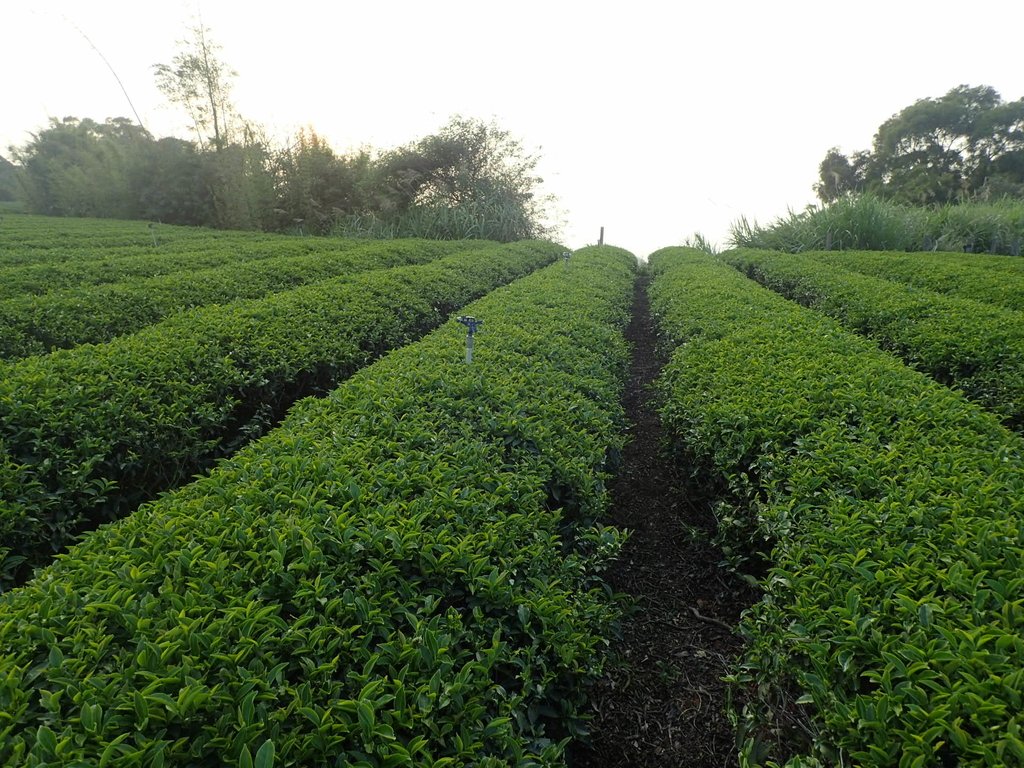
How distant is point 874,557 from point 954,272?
8.39 m

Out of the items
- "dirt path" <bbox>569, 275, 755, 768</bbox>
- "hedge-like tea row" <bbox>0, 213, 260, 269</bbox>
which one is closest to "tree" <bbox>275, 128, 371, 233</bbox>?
"hedge-like tea row" <bbox>0, 213, 260, 269</bbox>

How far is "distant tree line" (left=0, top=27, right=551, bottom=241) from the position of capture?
22.0 metres

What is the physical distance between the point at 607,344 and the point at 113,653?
4.47m

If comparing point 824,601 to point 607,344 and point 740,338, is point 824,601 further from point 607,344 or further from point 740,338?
point 607,344

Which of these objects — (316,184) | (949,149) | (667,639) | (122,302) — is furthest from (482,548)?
(949,149)

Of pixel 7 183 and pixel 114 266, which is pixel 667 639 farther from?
pixel 7 183

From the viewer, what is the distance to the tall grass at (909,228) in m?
13.1

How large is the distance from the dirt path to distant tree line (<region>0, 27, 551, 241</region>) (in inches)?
713

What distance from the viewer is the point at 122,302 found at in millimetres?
6562

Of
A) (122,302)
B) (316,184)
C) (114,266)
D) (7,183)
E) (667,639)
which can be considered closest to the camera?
(667,639)

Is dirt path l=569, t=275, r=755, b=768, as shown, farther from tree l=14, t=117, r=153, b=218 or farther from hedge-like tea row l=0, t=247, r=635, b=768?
tree l=14, t=117, r=153, b=218

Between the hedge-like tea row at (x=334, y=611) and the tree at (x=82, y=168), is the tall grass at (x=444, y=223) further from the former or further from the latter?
the hedge-like tea row at (x=334, y=611)

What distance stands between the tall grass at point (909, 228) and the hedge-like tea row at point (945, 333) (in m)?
8.21

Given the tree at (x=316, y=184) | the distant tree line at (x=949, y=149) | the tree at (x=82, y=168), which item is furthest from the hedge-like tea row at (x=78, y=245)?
the distant tree line at (x=949, y=149)
